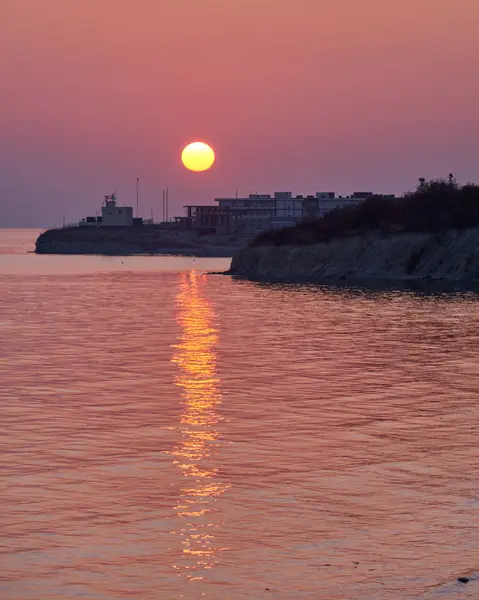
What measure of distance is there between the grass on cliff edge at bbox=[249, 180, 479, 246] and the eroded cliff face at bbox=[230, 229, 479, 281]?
1897 millimetres

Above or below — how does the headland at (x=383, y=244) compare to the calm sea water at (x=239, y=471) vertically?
above

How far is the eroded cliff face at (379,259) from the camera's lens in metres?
123

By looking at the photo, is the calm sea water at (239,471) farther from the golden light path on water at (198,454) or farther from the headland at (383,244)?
the headland at (383,244)

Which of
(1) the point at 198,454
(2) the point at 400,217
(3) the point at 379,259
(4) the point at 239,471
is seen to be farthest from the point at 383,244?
(4) the point at 239,471

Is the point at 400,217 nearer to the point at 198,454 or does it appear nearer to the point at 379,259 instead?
the point at 379,259

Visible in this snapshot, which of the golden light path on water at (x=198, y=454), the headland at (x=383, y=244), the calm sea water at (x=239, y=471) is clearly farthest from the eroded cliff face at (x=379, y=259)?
the calm sea water at (x=239, y=471)

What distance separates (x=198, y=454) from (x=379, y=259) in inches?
4344

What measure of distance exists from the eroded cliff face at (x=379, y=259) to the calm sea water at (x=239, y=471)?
3005 inches

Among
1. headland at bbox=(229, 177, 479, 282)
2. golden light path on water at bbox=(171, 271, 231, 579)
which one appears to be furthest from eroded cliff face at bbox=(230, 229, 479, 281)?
golden light path on water at bbox=(171, 271, 231, 579)

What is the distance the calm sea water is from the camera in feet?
48.4

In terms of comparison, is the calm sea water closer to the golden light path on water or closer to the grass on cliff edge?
the golden light path on water

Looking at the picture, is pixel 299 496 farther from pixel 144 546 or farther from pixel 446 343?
pixel 446 343

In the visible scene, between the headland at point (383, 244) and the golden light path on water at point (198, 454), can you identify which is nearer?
the golden light path on water at point (198, 454)

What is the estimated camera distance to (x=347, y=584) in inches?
563
